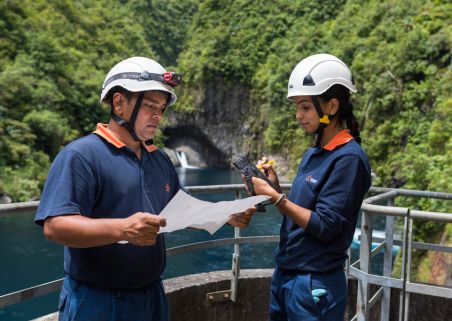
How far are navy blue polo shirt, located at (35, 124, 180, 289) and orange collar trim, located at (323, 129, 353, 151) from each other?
794 mm

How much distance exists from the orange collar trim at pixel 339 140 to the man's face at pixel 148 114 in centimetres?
78

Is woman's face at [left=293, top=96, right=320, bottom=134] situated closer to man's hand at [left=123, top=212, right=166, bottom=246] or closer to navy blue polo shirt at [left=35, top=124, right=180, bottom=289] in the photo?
navy blue polo shirt at [left=35, top=124, right=180, bottom=289]

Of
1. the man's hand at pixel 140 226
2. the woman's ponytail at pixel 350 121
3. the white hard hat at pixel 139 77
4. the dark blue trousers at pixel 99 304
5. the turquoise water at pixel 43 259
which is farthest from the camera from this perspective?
the turquoise water at pixel 43 259

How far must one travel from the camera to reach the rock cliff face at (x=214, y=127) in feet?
128

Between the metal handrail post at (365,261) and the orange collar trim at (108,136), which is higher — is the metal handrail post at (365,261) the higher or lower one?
the lower one

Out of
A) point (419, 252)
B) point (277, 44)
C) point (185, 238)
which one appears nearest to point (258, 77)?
point (277, 44)

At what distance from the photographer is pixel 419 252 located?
9891mm

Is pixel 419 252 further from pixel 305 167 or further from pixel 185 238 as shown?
pixel 305 167

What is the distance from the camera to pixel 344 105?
2148mm

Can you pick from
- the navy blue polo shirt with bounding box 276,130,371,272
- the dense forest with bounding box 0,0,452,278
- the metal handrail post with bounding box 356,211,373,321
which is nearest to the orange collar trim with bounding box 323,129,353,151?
the navy blue polo shirt with bounding box 276,130,371,272

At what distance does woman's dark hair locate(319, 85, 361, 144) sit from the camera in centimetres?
211

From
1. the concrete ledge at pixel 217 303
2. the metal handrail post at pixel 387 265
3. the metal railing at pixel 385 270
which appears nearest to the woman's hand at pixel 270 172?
the metal railing at pixel 385 270

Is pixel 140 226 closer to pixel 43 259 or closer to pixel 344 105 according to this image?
pixel 344 105

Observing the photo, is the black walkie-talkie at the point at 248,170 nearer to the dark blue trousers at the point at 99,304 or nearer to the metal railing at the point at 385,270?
the dark blue trousers at the point at 99,304
